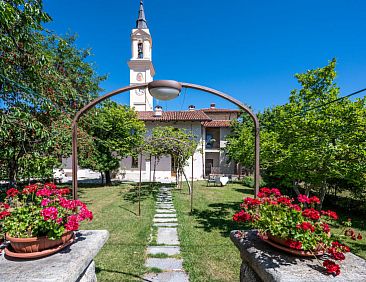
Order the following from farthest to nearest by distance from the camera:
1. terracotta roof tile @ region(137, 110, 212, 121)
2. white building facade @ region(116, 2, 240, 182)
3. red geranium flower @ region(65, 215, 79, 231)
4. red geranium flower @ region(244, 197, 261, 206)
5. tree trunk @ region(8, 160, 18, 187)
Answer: white building facade @ region(116, 2, 240, 182) < terracotta roof tile @ region(137, 110, 212, 121) < tree trunk @ region(8, 160, 18, 187) < red geranium flower @ region(244, 197, 261, 206) < red geranium flower @ region(65, 215, 79, 231)

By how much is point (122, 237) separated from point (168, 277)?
2.03m

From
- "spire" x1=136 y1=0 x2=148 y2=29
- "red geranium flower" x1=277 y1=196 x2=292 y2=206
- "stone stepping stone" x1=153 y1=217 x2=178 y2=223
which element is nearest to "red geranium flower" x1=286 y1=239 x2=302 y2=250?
"red geranium flower" x1=277 y1=196 x2=292 y2=206

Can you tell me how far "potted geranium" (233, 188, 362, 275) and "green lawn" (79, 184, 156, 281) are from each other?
2.40m

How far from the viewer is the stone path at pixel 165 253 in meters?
3.17

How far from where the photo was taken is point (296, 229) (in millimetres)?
1591

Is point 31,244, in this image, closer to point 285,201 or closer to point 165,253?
point 285,201

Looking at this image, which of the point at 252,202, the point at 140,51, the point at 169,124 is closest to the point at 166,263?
the point at 252,202

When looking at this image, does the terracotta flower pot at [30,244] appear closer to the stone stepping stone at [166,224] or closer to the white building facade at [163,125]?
the stone stepping stone at [166,224]

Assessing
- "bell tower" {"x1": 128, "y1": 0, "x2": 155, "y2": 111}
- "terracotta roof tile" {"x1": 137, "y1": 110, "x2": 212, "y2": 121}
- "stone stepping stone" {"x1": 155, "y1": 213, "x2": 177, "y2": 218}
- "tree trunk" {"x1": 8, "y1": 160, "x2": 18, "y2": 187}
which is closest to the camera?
"tree trunk" {"x1": 8, "y1": 160, "x2": 18, "y2": 187}

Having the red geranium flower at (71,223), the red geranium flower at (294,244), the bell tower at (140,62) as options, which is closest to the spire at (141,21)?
the bell tower at (140,62)

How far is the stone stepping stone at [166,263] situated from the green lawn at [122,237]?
15cm

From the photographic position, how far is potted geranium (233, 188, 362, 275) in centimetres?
151

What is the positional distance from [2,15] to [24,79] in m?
2.52

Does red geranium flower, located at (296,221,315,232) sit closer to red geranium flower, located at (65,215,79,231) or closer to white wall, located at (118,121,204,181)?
red geranium flower, located at (65,215,79,231)
